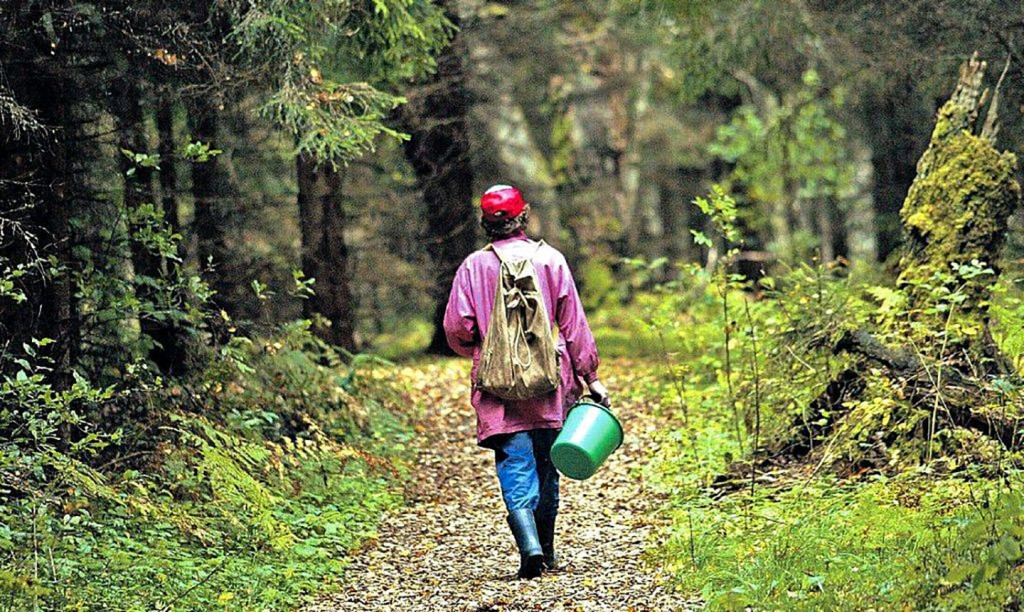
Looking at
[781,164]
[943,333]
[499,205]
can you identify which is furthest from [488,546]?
[781,164]

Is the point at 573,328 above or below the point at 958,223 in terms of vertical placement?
below

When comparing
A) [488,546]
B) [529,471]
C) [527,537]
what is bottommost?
[488,546]

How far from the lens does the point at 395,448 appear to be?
31.2 ft

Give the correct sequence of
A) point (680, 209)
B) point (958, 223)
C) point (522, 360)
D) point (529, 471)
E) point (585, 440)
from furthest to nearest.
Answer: point (680, 209), point (958, 223), point (529, 471), point (522, 360), point (585, 440)

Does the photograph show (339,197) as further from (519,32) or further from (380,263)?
(519,32)

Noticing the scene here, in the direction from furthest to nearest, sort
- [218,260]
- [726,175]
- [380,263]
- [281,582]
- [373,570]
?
[726,175] → [380,263] → [218,260] → [373,570] → [281,582]

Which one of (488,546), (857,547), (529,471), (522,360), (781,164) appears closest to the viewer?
(857,547)

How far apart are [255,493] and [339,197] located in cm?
660

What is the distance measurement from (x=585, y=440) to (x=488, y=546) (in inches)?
64.0

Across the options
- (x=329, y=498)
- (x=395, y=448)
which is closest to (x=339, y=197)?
(x=395, y=448)

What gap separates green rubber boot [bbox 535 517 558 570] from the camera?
6.45m

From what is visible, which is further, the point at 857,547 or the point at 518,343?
the point at 518,343

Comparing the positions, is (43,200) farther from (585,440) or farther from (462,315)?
(585,440)

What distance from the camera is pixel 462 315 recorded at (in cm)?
627
